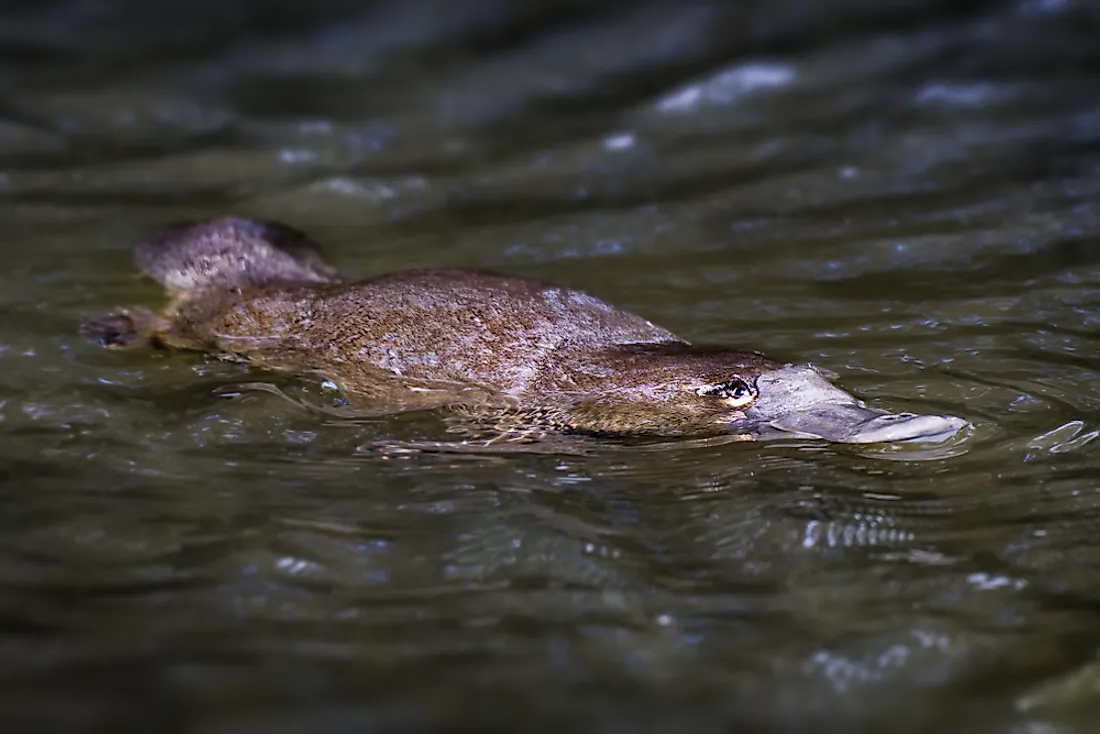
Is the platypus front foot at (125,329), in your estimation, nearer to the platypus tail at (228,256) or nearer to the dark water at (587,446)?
the dark water at (587,446)

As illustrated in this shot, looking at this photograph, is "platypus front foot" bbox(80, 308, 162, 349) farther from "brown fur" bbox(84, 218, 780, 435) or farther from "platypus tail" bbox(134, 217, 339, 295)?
"platypus tail" bbox(134, 217, 339, 295)

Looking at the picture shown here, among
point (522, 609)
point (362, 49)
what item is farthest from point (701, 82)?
point (522, 609)

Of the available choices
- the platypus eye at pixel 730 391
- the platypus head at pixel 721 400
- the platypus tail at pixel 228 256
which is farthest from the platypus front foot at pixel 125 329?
the platypus eye at pixel 730 391

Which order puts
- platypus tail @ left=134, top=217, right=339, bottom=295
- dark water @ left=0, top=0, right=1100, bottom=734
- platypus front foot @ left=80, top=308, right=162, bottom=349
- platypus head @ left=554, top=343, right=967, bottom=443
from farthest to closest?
platypus tail @ left=134, top=217, right=339, bottom=295 < platypus front foot @ left=80, top=308, right=162, bottom=349 < platypus head @ left=554, top=343, right=967, bottom=443 < dark water @ left=0, top=0, right=1100, bottom=734

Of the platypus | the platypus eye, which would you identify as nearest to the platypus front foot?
the platypus

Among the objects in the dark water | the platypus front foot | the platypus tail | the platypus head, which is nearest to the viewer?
the dark water
